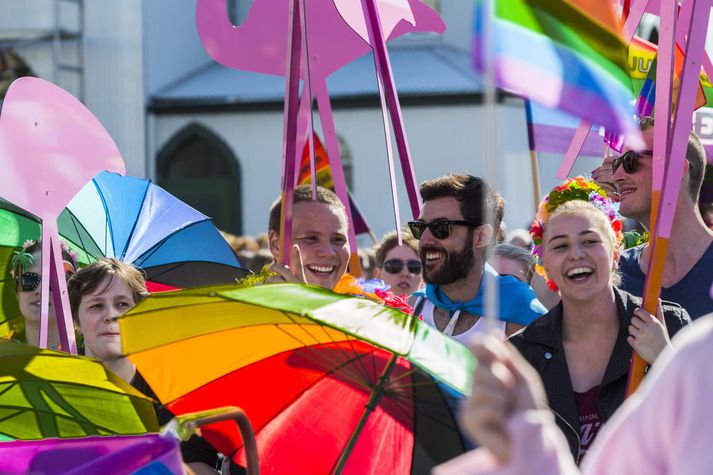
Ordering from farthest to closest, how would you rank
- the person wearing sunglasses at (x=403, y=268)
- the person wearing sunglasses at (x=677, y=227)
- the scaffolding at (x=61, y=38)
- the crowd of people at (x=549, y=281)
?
the scaffolding at (x=61, y=38) → the person wearing sunglasses at (x=403, y=268) → the person wearing sunglasses at (x=677, y=227) → the crowd of people at (x=549, y=281)

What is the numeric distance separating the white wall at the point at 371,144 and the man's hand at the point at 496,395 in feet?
65.6

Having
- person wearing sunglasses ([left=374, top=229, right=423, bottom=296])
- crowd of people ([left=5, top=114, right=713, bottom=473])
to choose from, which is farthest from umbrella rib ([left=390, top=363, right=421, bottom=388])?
person wearing sunglasses ([left=374, top=229, right=423, bottom=296])

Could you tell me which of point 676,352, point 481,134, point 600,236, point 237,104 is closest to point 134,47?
point 237,104

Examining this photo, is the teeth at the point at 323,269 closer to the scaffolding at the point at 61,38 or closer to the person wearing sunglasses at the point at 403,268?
the person wearing sunglasses at the point at 403,268

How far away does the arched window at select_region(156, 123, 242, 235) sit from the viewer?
910 inches

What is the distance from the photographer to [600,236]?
3.15 metres

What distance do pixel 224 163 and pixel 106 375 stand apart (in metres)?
21.0

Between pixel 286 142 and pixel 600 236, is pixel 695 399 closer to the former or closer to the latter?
pixel 600 236

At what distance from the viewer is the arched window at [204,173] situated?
23.1m

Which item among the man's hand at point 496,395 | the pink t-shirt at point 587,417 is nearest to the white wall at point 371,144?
the pink t-shirt at point 587,417

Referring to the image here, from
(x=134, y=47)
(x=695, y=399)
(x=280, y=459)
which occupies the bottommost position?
(x=280, y=459)

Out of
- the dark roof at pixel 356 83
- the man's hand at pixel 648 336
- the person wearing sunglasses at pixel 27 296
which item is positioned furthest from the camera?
Answer: the dark roof at pixel 356 83

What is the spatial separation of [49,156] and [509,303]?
144cm

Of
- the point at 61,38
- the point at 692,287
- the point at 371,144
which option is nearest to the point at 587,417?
the point at 692,287
